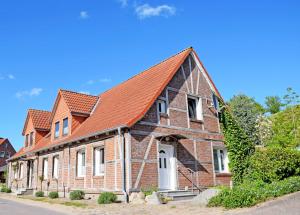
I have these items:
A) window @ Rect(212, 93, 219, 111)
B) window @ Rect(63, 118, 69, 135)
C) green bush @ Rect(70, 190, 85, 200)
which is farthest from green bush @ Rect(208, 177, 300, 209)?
window @ Rect(63, 118, 69, 135)

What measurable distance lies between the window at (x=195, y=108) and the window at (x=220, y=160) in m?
2.49

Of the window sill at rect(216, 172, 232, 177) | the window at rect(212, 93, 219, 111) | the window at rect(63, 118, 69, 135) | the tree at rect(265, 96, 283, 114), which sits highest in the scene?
the tree at rect(265, 96, 283, 114)

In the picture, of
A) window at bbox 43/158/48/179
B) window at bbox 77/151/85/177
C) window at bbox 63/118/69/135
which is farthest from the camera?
window at bbox 43/158/48/179

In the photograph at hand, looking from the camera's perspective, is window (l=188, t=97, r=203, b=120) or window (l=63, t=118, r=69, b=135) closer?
window (l=188, t=97, r=203, b=120)

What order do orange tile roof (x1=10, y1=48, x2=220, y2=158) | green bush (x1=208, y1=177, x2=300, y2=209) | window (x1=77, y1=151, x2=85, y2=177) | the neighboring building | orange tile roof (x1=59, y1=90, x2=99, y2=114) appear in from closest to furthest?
green bush (x1=208, y1=177, x2=300, y2=209) → orange tile roof (x1=10, y1=48, x2=220, y2=158) → window (x1=77, y1=151, x2=85, y2=177) → orange tile roof (x1=59, y1=90, x2=99, y2=114) → the neighboring building

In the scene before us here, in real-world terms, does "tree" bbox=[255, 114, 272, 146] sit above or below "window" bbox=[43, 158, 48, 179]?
above

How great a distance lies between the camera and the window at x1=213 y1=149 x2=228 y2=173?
18812 mm

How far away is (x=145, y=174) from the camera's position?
14633mm

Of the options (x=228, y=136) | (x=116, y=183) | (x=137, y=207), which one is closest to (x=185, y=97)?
(x=228, y=136)

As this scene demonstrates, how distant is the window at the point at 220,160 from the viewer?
1881 centimetres

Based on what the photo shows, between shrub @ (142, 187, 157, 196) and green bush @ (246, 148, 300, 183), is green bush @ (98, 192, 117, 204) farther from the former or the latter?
green bush @ (246, 148, 300, 183)

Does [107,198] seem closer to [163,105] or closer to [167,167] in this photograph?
[167,167]

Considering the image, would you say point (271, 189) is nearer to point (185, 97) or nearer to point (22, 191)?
point (185, 97)

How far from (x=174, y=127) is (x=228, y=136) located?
463 cm
